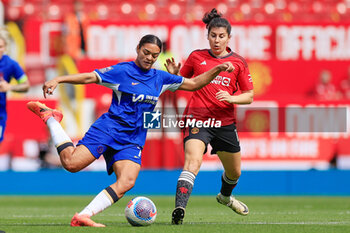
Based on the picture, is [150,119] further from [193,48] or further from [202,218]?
[193,48]

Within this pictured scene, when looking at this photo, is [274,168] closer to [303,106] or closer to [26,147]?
[303,106]

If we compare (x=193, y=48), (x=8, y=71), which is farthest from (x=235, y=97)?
(x=193, y=48)

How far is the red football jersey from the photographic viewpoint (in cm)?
811

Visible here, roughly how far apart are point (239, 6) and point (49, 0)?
5011mm

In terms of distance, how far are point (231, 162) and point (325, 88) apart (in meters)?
9.54

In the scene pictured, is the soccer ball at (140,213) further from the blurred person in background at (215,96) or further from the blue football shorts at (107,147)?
the blurred person in background at (215,96)

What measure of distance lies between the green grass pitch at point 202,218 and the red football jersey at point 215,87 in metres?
1.20

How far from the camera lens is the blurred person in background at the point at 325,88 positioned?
57.0ft

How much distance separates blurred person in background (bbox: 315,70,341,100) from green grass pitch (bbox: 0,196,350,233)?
539cm

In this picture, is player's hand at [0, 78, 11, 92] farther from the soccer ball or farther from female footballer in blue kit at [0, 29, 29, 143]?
the soccer ball

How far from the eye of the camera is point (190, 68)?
27.4 ft

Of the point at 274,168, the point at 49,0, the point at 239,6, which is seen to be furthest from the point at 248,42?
the point at 49,0

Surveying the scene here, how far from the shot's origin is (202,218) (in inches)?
337

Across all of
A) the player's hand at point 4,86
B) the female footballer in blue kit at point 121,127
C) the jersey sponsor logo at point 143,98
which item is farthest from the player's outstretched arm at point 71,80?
the player's hand at point 4,86
